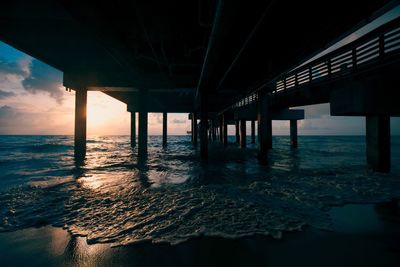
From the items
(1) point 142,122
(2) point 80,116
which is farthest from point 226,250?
(2) point 80,116

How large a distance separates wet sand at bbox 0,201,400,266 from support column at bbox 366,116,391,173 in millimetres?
5775

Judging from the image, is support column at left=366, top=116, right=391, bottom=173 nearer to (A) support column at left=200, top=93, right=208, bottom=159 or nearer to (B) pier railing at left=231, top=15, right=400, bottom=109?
(B) pier railing at left=231, top=15, right=400, bottom=109

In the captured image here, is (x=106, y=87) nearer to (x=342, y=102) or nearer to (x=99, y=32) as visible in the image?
(x=99, y=32)

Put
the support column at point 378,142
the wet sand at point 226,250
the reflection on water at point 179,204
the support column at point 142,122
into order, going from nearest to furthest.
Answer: the wet sand at point 226,250 → the reflection on water at point 179,204 → the support column at point 378,142 → the support column at point 142,122

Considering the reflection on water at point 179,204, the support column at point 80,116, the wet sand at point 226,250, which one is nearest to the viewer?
the wet sand at point 226,250

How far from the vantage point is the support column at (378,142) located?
25.0 ft

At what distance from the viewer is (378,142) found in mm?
7734

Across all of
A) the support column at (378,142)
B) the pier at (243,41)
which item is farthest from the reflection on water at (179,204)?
the pier at (243,41)

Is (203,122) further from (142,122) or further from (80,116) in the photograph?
(80,116)

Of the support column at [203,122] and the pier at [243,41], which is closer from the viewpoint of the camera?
the pier at [243,41]

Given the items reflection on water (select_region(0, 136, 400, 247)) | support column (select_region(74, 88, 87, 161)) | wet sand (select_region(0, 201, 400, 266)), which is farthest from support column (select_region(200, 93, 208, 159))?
wet sand (select_region(0, 201, 400, 266))

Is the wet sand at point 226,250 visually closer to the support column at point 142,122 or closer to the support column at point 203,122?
the support column at point 203,122

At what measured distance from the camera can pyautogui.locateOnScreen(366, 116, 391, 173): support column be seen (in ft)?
25.0

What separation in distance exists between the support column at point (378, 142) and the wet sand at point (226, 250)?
5775mm
